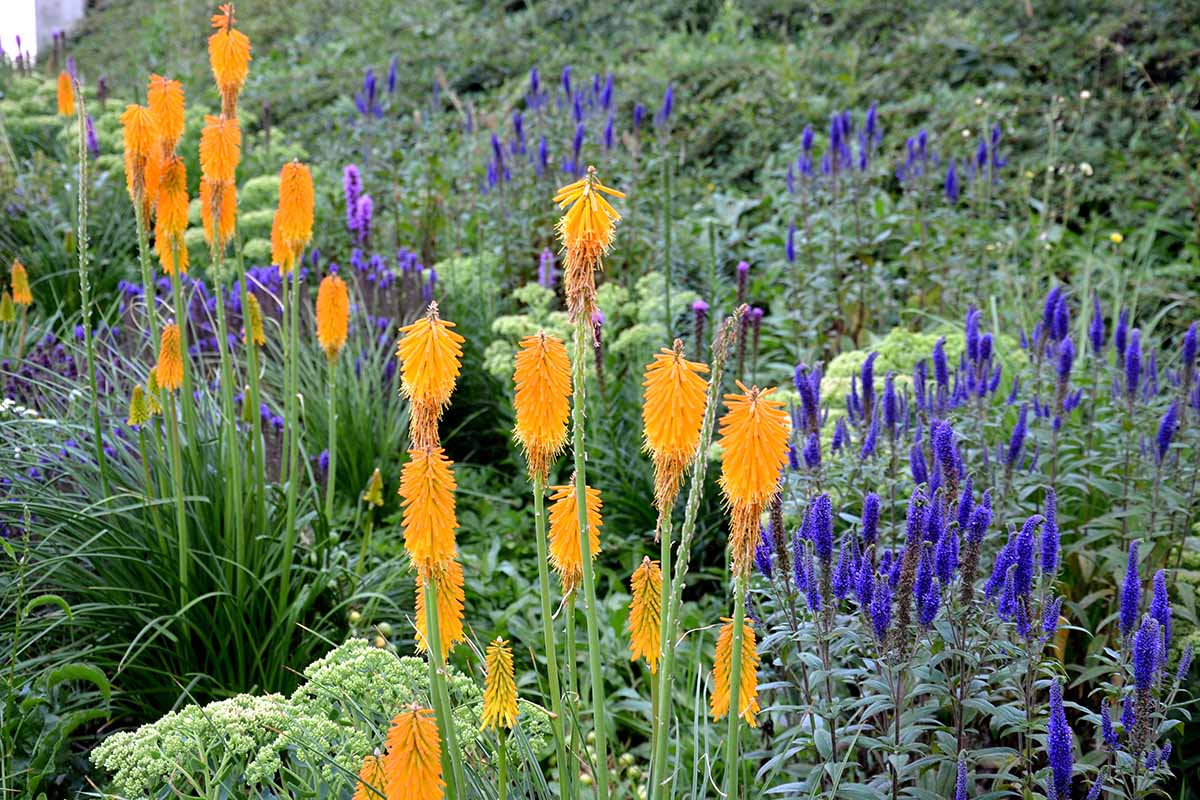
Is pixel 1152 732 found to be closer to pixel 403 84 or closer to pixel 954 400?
pixel 954 400

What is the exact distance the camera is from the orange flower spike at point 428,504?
162cm

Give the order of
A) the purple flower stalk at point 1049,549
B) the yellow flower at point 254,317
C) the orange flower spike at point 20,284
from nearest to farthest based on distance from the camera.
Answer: the purple flower stalk at point 1049,549
the yellow flower at point 254,317
the orange flower spike at point 20,284

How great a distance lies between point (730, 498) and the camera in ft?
5.28

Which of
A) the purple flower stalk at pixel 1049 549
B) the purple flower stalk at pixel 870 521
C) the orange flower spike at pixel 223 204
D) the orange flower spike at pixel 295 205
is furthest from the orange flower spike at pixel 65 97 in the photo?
the purple flower stalk at pixel 1049 549

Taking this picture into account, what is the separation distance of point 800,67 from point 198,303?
5615mm

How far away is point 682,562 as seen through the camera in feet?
5.23

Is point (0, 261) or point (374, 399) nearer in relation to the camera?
point (374, 399)

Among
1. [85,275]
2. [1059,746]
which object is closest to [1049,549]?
[1059,746]

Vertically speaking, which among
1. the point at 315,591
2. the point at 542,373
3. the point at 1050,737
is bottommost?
the point at 315,591

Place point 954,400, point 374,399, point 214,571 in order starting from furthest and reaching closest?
point 374,399 < point 954,400 < point 214,571

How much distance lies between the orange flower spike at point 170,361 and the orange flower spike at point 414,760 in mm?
1641

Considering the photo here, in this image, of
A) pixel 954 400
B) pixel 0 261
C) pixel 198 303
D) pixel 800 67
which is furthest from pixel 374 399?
pixel 800 67

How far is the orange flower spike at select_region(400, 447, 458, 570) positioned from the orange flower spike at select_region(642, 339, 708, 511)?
1.01 ft

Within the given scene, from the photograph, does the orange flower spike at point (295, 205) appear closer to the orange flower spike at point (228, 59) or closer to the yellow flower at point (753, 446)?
the orange flower spike at point (228, 59)
